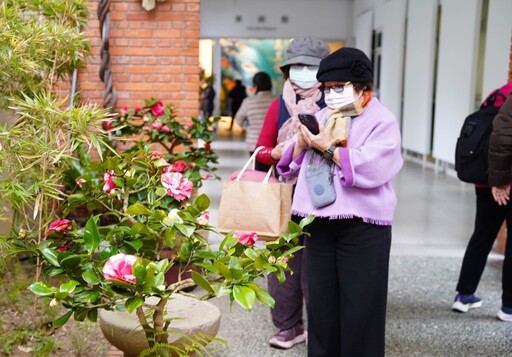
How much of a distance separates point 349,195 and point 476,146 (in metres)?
1.91

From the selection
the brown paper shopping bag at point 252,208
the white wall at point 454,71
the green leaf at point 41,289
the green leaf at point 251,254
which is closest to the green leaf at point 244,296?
the green leaf at point 251,254

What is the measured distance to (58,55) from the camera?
440 centimetres

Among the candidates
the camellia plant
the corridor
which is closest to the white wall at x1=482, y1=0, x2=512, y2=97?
the corridor

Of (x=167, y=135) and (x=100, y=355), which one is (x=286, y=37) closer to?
(x=167, y=135)

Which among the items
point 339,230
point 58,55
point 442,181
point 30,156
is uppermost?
point 58,55

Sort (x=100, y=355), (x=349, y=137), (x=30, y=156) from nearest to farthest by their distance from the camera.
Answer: (x=30, y=156)
(x=349, y=137)
(x=100, y=355)

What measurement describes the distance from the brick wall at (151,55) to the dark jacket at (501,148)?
3.20m

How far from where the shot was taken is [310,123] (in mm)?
3383

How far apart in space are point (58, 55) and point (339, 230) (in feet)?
6.80

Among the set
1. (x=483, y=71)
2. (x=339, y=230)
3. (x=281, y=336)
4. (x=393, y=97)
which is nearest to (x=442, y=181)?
(x=483, y=71)

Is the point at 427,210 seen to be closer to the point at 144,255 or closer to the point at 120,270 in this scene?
the point at 144,255

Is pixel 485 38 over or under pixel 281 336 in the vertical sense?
over

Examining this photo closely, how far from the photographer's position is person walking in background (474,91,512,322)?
453 centimetres

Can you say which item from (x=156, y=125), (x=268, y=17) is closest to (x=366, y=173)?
(x=156, y=125)
